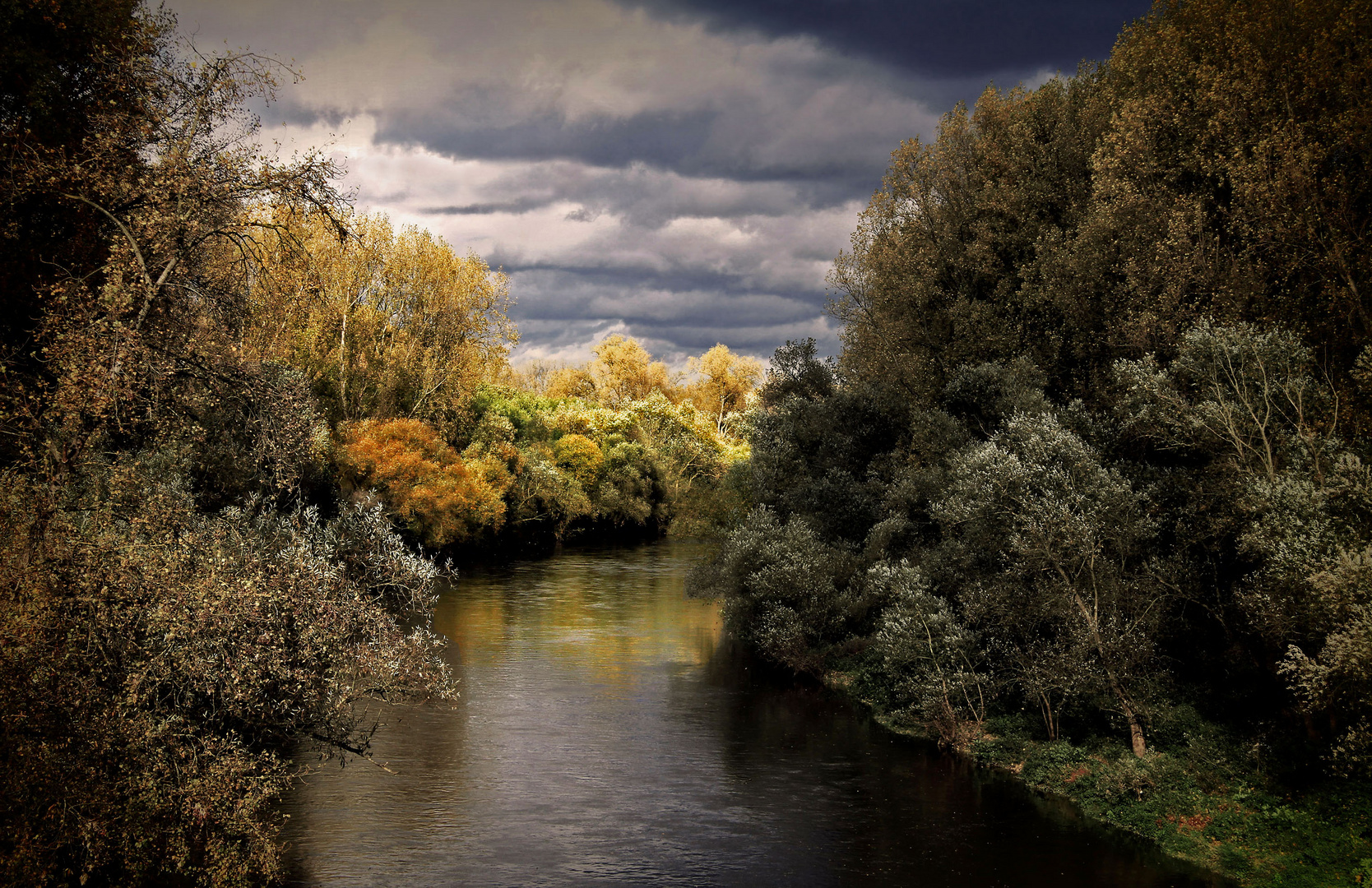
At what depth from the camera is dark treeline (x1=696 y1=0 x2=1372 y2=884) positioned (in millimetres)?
19359

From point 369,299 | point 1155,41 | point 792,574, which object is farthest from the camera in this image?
point 369,299

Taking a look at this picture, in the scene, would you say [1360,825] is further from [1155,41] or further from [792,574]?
[1155,41]

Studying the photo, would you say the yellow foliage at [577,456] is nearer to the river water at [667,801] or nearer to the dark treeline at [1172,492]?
the river water at [667,801]

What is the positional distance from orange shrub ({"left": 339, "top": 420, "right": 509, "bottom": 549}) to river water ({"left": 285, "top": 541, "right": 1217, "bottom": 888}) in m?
23.8

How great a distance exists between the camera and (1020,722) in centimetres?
2669

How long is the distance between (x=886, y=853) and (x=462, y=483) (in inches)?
1830

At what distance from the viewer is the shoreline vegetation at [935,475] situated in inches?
568

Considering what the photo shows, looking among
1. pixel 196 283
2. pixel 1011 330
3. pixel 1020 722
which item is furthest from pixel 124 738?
pixel 1011 330

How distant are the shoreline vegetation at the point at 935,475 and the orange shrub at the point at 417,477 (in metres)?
15.9

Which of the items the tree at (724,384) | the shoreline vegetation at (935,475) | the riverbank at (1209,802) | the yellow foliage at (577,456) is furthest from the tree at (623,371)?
the riverbank at (1209,802)

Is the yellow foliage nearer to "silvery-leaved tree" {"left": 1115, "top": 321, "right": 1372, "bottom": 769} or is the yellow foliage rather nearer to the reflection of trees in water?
the reflection of trees in water

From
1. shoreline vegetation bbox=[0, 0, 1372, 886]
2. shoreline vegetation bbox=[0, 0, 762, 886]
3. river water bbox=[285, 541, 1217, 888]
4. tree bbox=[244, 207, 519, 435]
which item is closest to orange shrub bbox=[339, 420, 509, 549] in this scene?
tree bbox=[244, 207, 519, 435]

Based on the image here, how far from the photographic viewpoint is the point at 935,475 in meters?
32.4

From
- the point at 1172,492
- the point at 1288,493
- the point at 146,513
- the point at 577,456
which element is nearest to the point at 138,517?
the point at 146,513
